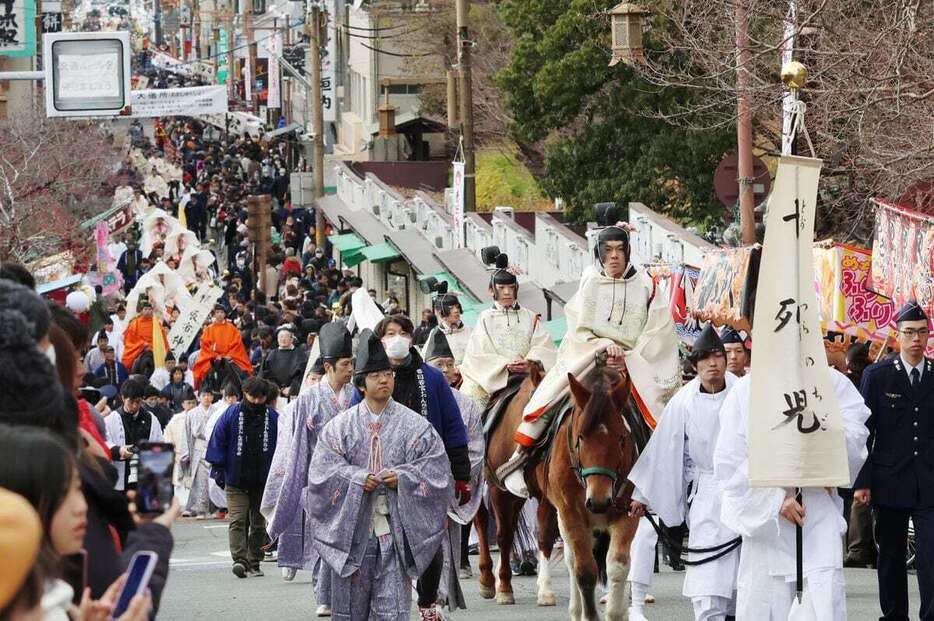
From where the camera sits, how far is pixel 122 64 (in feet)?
78.7

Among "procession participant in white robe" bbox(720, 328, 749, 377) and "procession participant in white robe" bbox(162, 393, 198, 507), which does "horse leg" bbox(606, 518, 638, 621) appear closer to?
"procession participant in white robe" bbox(720, 328, 749, 377)

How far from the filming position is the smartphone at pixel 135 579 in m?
4.70

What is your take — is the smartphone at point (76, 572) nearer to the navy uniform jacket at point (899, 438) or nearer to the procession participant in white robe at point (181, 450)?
the navy uniform jacket at point (899, 438)

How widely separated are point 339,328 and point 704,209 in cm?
1803

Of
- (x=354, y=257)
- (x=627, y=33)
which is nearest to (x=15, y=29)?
(x=627, y=33)

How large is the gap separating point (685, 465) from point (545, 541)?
7.16 feet

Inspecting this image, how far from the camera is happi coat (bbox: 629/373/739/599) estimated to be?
1059 centimetres

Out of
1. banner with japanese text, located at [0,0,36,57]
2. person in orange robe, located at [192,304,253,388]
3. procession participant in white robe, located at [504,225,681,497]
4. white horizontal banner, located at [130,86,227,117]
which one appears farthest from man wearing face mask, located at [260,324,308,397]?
white horizontal banner, located at [130,86,227,117]

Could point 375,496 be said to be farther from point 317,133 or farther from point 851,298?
point 317,133

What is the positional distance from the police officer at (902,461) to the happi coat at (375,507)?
252cm

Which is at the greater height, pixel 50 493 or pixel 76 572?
pixel 50 493

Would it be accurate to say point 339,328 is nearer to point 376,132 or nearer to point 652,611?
point 652,611

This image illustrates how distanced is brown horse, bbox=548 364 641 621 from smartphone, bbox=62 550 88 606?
6.40 meters

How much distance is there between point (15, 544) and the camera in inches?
149
